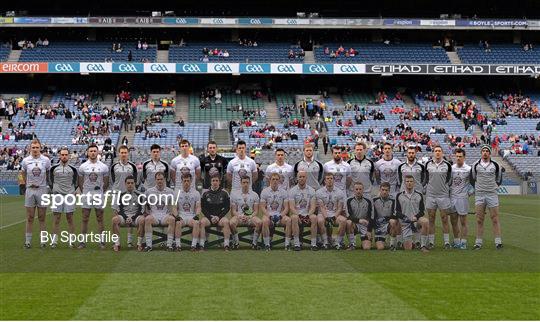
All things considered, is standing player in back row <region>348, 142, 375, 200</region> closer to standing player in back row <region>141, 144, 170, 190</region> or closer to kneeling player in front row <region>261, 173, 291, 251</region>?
kneeling player in front row <region>261, 173, 291, 251</region>

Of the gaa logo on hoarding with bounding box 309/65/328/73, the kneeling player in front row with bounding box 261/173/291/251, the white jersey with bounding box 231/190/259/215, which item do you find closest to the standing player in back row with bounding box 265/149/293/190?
the kneeling player in front row with bounding box 261/173/291/251

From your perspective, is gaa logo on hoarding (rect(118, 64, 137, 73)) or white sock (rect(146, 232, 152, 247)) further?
gaa logo on hoarding (rect(118, 64, 137, 73))

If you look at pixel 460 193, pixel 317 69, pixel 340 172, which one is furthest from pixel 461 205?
pixel 317 69

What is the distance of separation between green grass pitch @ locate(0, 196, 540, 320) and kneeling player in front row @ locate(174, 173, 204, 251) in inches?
19.3

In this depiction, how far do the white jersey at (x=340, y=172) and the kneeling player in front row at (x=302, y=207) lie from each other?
0.51m

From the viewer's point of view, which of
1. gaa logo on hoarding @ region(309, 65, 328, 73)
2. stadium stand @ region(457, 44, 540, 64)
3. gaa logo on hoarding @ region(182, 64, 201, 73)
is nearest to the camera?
gaa logo on hoarding @ region(182, 64, 201, 73)

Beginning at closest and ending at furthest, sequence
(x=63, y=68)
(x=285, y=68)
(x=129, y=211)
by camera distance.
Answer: (x=129, y=211) < (x=63, y=68) < (x=285, y=68)

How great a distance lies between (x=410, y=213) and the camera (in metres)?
14.0

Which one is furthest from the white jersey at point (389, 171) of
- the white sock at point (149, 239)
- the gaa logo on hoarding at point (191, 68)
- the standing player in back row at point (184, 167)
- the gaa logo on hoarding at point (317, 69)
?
the gaa logo on hoarding at point (317, 69)

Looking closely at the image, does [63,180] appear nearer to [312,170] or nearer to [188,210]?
[188,210]

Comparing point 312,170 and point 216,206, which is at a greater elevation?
point 312,170

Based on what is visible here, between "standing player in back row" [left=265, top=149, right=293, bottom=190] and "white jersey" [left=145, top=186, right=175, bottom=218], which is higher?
"standing player in back row" [left=265, top=149, right=293, bottom=190]

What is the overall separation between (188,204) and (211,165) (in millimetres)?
1062

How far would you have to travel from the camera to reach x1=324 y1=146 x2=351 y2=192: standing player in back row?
14.3m
